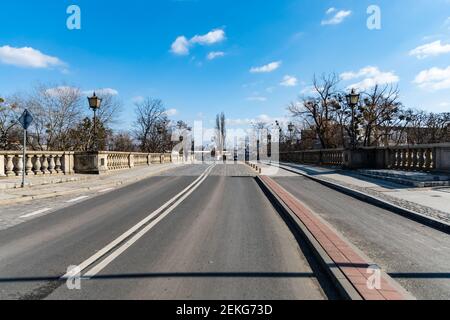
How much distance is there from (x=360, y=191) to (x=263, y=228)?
19.1 ft

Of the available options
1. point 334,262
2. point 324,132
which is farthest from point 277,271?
point 324,132

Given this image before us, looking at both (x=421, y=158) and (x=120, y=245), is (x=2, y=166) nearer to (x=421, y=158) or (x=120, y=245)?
(x=120, y=245)

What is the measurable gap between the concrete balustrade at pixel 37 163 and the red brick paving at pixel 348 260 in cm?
1418

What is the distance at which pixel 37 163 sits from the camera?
16.5 metres

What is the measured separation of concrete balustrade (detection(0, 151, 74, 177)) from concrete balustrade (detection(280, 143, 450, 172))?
1709cm

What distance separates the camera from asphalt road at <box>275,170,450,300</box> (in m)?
4.03

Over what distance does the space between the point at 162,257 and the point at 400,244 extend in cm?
406

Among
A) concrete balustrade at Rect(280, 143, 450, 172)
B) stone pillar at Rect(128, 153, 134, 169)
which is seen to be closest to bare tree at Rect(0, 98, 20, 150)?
stone pillar at Rect(128, 153, 134, 169)

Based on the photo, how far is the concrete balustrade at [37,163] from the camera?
15.3 metres

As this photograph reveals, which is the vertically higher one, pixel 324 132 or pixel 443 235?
pixel 324 132

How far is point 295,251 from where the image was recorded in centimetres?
544

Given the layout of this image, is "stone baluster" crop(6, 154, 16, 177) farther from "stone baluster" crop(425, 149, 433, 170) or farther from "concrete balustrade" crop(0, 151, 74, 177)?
"stone baluster" crop(425, 149, 433, 170)
